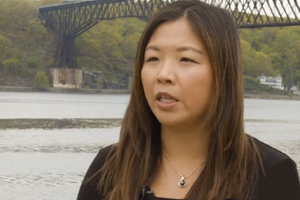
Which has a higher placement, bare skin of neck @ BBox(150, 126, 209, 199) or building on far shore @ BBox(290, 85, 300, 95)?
bare skin of neck @ BBox(150, 126, 209, 199)

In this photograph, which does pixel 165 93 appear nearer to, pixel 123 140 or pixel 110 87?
pixel 123 140

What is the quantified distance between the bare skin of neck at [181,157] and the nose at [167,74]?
0.56 ft

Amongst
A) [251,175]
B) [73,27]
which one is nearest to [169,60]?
[251,175]

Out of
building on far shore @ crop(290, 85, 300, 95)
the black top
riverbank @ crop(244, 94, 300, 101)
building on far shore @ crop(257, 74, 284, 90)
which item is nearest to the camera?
the black top

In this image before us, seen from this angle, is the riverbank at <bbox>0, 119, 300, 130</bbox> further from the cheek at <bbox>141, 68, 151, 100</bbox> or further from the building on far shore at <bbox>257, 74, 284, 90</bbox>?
the building on far shore at <bbox>257, 74, 284, 90</bbox>

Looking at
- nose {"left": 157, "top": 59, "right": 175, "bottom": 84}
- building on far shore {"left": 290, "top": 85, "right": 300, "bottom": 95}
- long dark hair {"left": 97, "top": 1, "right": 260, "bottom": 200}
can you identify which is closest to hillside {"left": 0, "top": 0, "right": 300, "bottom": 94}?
building on far shore {"left": 290, "top": 85, "right": 300, "bottom": 95}

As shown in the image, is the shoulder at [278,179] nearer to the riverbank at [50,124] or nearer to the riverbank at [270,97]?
the riverbank at [50,124]

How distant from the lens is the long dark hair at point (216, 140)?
1.96 m

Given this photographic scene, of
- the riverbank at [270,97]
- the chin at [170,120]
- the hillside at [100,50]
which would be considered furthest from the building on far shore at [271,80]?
the chin at [170,120]

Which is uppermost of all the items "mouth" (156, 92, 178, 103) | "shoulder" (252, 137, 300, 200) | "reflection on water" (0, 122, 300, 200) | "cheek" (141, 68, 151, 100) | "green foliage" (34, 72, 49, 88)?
"cheek" (141, 68, 151, 100)

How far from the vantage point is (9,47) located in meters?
106

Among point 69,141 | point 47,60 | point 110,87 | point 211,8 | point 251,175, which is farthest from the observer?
point 110,87

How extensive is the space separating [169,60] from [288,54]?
131 metres

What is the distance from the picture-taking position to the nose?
1957mm
